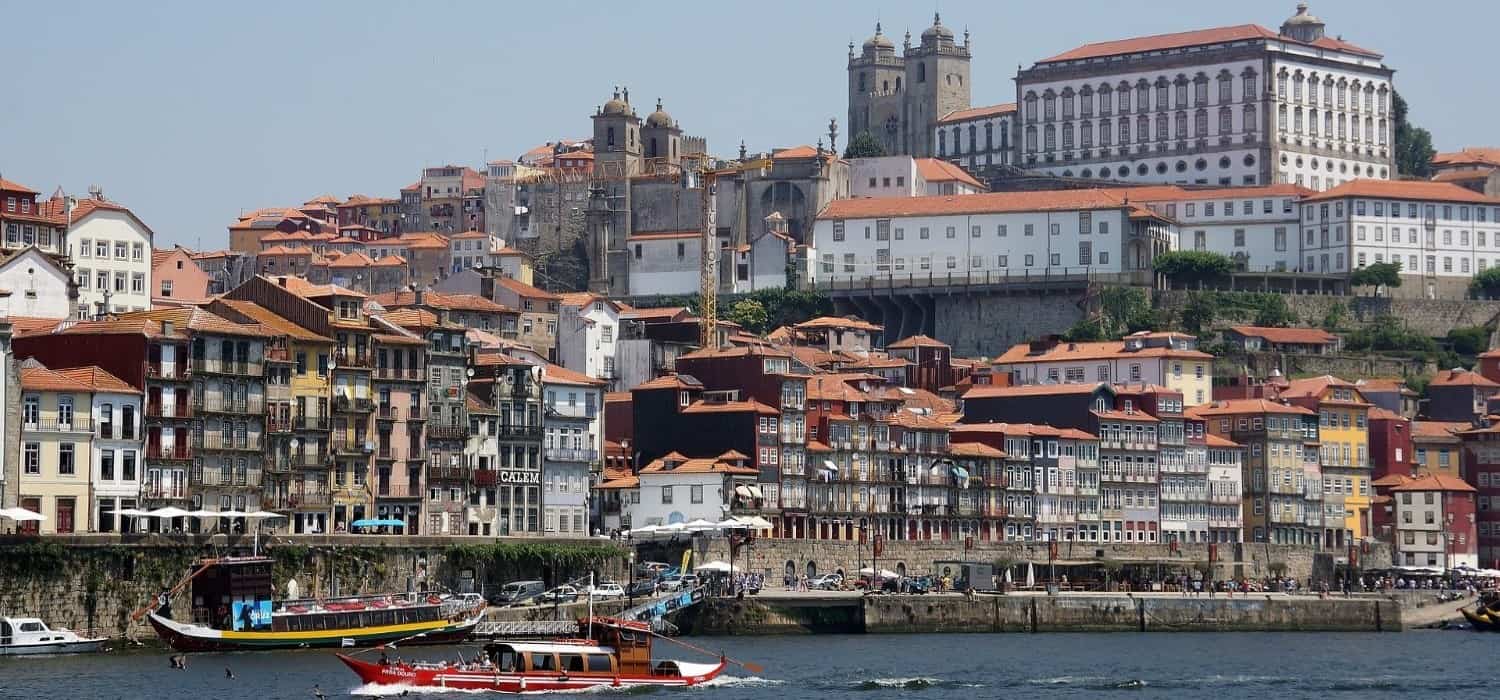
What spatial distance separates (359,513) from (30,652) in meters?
19.6

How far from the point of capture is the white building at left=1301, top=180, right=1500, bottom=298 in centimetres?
16675

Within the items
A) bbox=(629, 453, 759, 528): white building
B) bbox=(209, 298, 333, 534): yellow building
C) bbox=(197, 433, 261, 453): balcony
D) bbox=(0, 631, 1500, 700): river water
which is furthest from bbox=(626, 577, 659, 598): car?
bbox=(197, 433, 261, 453): balcony

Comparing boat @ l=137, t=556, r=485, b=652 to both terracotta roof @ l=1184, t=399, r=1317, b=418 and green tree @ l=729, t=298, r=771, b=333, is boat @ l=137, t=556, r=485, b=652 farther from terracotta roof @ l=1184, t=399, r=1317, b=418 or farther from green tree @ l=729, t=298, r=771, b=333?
green tree @ l=729, t=298, r=771, b=333

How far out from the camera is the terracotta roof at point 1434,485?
133 metres

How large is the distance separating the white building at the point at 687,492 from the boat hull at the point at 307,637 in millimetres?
23456

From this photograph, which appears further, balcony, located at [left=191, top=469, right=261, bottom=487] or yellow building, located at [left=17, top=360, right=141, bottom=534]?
balcony, located at [left=191, top=469, right=261, bottom=487]

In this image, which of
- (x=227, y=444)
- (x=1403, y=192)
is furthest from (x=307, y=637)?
(x=1403, y=192)

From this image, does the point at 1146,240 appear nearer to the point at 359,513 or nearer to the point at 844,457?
the point at 844,457

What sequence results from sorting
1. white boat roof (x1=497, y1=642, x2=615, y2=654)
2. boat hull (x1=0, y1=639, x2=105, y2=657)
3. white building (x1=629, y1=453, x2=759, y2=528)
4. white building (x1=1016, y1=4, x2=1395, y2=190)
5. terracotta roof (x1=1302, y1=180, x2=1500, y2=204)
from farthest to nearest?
white building (x1=1016, y1=4, x2=1395, y2=190)
terracotta roof (x1=1302, y1=180, x2=1500, y2=204)
white building (x1=629, y1=453, x2=759, y2=528)
boat hull (x1=0, y1=639, x2=105, y2=657)
white boat roof (x1=497, y1=642, x2=615, y2=654)

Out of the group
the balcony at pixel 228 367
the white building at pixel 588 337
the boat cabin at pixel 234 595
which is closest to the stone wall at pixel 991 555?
the balcony at pixel 228 367

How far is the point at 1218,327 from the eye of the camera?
158 metres

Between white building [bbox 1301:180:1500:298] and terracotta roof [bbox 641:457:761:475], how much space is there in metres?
66.9

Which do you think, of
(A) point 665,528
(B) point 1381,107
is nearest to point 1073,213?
(B) point 1381,107

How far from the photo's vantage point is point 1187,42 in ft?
616
